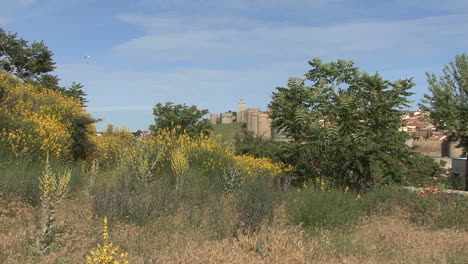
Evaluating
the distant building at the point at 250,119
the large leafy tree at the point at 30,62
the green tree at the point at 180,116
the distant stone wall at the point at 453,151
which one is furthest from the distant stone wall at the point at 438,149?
the large leafy tree at the point at 30,62

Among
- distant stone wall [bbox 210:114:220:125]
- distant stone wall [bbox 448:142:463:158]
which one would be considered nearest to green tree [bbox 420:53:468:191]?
distant stone wall [bbox 448:142:463:158]

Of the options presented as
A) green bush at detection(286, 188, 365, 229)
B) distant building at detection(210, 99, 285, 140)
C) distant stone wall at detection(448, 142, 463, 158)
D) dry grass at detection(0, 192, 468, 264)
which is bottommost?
dry grass at detection(0, 192, 468, 264)

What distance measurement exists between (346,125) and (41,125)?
738 centimetres

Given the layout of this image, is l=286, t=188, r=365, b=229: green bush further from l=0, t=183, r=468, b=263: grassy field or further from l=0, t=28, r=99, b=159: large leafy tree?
l=0, t=28, r=99, b=159: large leafy tree

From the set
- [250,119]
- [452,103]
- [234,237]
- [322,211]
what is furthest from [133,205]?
[250,119]

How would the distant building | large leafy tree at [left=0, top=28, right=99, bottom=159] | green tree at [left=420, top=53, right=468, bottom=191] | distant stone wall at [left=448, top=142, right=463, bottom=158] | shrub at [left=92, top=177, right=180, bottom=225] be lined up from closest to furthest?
shrub at [left=92, top=177, right=180, bottom=225] < green tree at [left=420, top=53, right=468, bottom=191] < large leafy tree at [left=0, top=28, right=99, bottom=159] < distant stone wall at [left=448, top=142, right=463, bottom=158] < the distant building

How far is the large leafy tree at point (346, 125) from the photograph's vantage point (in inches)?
397

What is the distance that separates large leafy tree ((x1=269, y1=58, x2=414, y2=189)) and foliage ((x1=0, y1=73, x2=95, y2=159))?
560 centimetres

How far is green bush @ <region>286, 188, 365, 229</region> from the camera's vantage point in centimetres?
686

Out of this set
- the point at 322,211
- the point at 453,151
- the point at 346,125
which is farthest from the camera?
the point at 453,151

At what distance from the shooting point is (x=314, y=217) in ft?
22.6

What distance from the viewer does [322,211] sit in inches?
273

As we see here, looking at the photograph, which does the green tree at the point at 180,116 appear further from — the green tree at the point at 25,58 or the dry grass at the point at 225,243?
the dry grass at the point at 225,243

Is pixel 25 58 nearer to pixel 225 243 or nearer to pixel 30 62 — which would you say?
pixel 30 62
